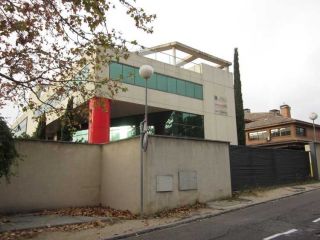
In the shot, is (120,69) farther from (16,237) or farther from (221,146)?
(16,237)

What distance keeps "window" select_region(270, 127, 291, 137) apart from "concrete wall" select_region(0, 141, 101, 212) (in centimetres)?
3780

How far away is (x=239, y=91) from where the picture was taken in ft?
124

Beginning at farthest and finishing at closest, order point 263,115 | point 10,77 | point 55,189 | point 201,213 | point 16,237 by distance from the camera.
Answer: point 263,115 → point 55,189 → point 201,213 → point 10,77 → point 16,237

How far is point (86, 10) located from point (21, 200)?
751 centimetres

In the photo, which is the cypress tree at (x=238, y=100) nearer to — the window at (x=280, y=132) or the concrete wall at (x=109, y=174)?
the window at (x=280, y=132)

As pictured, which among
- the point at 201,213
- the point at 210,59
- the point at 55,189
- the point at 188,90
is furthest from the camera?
the point at 210,59

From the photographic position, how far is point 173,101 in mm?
34250

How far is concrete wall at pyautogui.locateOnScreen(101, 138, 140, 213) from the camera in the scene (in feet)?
42.9

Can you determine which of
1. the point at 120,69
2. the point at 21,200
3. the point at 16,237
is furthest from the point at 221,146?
the point at 120,69

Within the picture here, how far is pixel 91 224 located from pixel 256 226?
484 cm

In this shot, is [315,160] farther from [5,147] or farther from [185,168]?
[5,147]

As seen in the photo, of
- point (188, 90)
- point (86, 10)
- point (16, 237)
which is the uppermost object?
point (188, 90)

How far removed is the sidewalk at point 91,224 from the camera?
962cm

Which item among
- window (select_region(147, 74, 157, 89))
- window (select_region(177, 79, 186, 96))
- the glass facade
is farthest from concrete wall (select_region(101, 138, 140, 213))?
window (select_region(177, 79, 186, 96))
